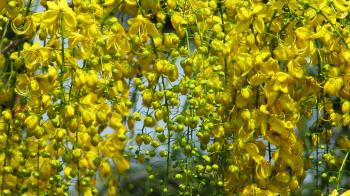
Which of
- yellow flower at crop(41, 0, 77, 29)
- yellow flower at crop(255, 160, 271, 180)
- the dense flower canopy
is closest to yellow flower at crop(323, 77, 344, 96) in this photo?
the dense flower canopy

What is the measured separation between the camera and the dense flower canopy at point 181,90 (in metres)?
1.73

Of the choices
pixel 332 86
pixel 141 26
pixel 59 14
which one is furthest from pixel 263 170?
pixel 59 14

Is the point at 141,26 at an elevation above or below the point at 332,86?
above

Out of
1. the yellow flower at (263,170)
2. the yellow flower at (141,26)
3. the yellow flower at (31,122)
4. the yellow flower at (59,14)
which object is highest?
the yellow flower at (59,14)

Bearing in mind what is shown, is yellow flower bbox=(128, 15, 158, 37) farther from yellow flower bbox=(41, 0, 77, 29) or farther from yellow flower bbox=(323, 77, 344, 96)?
yellow flower bbox=(323, 77, 344, 96)

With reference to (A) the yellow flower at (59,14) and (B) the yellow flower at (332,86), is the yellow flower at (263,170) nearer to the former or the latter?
(B) the yellow flower at (332,86)

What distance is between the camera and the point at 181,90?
173cm

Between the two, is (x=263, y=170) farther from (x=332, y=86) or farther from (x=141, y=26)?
(x=141, y=26)

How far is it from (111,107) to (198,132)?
0.68 ft

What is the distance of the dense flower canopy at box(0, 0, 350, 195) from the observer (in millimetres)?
1730

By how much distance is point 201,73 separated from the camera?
1.79m

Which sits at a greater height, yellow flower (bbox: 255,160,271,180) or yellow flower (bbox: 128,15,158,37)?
yellow flower (bbox: 128,15,158,37)

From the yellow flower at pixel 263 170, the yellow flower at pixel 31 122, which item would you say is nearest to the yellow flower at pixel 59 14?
the yellow flower at pixel 31 122

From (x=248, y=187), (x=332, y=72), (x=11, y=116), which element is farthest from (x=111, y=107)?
(x=332, y=72)
